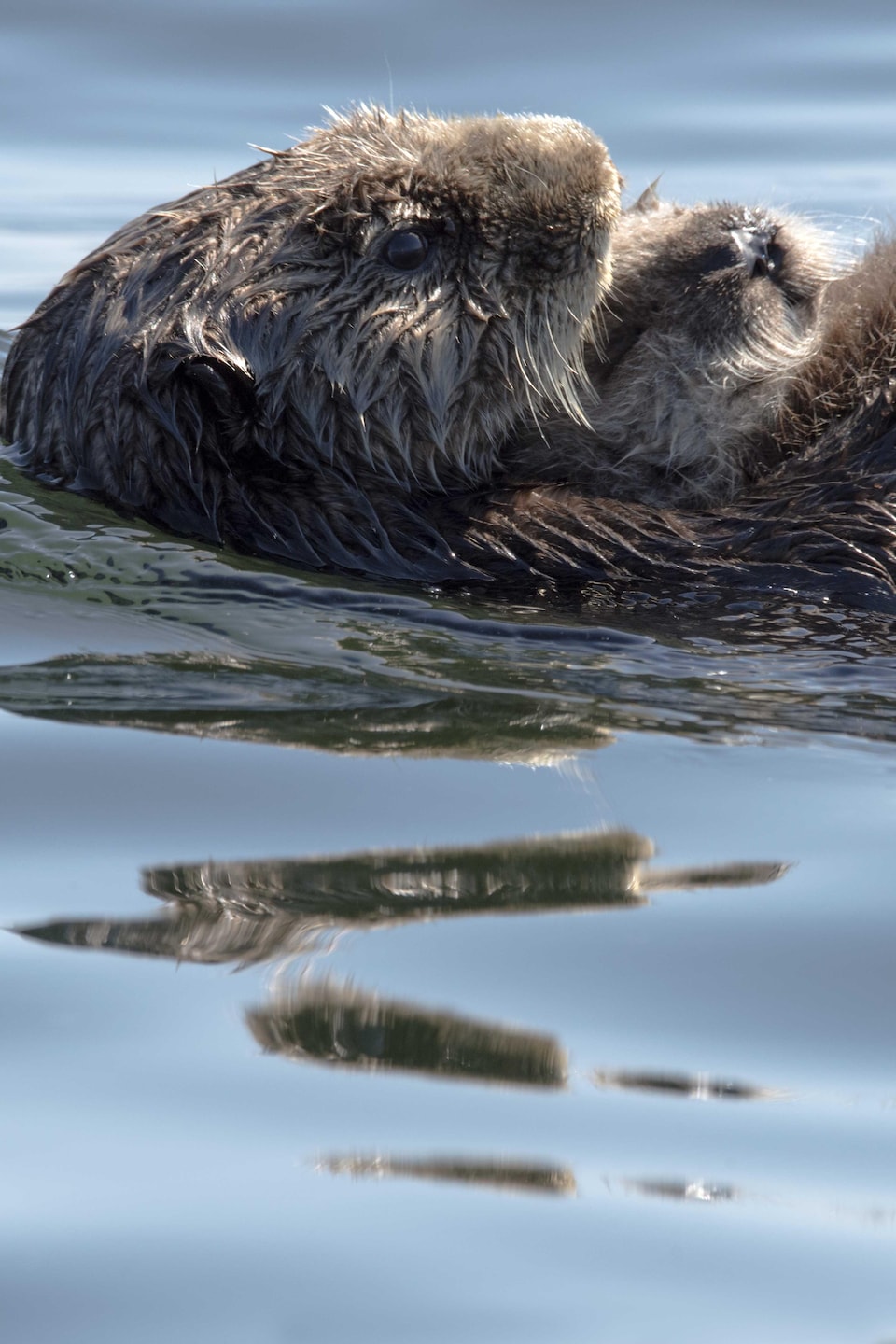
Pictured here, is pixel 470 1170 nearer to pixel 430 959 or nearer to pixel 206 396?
pixel 430 959

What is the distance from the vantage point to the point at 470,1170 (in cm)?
162

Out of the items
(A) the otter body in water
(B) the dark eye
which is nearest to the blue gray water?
(A) the otter body in water

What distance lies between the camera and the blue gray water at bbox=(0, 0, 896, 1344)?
150cm

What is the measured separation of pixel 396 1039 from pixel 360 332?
6.55 ft

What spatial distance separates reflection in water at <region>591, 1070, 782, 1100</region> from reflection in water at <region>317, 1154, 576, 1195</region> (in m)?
0.18

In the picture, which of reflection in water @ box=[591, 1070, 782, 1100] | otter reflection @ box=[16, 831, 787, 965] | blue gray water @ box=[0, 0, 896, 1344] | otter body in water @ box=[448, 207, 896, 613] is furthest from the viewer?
otter body in water @ box=[448, 207, 896, 613]

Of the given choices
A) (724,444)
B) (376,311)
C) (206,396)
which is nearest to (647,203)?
(724,444)

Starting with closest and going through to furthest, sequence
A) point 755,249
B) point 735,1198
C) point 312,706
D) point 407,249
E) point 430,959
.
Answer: point 735,1198 → point 430,959 → point 312,706 → point 407,249 → point 755,249

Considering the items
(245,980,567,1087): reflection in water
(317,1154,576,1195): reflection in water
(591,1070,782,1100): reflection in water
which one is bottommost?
(317,1154,576,1195): reflection in water

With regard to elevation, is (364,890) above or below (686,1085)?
above

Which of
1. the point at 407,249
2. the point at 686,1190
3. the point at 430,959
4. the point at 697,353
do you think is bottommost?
the point at 686,1190

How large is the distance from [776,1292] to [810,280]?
2707 millimetres

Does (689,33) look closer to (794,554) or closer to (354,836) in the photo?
(794,554)

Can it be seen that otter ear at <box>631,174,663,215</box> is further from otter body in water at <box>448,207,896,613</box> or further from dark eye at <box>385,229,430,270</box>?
dark eye at <box>385,229,430,270</box>
